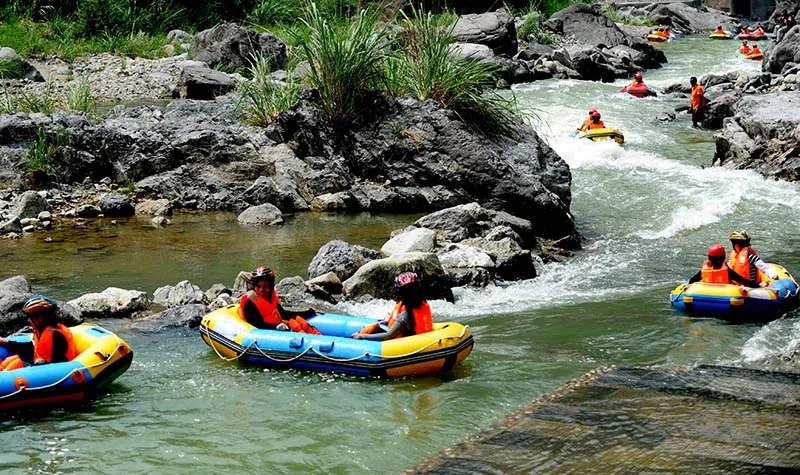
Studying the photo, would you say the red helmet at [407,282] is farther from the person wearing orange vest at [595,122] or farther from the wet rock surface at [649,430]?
the person wearing orange vest at [595,122]

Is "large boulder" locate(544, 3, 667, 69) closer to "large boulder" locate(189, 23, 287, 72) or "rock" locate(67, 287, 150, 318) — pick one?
"large boulder" locate(189, 23, 287, 72)

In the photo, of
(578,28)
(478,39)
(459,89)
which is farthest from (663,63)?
(459,89)

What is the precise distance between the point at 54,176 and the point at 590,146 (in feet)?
30.4

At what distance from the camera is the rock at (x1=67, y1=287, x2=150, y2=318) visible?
892 cm

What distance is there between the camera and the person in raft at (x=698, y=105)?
1938 cm

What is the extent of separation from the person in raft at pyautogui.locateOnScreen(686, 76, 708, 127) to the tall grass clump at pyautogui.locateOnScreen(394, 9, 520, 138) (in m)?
7.24

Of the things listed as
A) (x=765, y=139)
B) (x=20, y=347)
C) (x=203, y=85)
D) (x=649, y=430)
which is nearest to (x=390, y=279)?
(x=20, y=347)

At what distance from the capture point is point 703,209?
1366 cm

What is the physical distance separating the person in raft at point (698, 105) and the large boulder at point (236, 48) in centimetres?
876

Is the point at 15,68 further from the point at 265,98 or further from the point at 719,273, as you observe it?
the point at 719,273

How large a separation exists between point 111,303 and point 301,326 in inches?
79.8

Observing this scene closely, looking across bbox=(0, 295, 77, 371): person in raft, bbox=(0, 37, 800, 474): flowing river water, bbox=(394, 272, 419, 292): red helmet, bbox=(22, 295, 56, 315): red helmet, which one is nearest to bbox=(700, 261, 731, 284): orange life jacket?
bbox=(0, 37, 800, 474): flowing river water

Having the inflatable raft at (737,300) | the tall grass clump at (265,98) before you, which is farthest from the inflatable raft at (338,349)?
the tall grass clump at (265,98)

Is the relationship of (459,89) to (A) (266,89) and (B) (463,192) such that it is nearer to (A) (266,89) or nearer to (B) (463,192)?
→ (B) (463,192)
